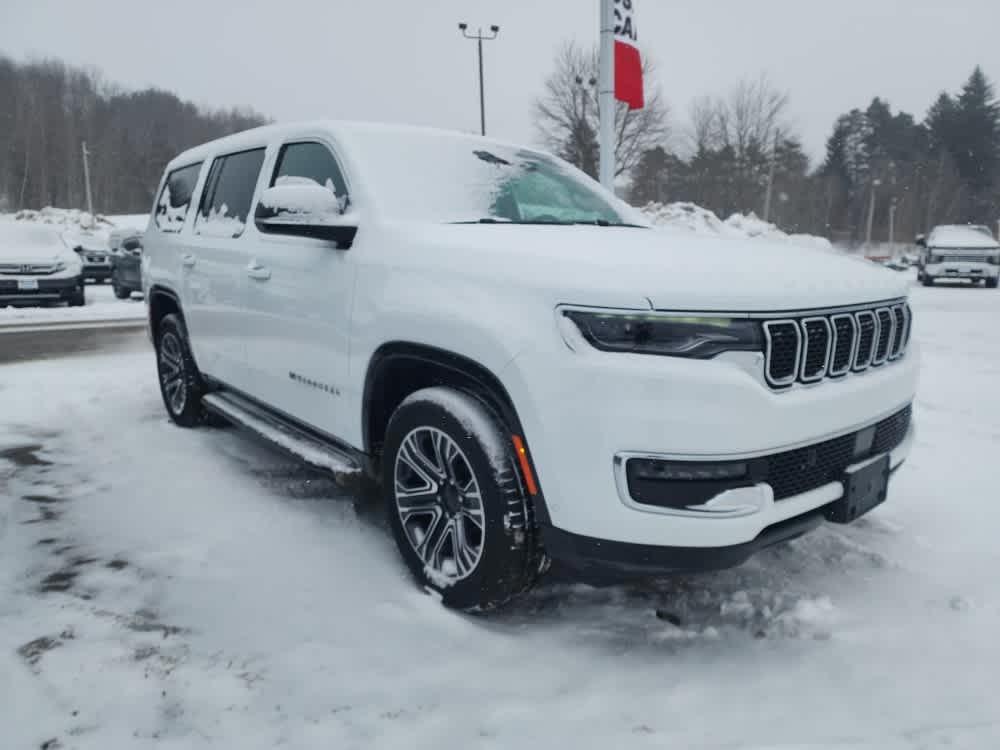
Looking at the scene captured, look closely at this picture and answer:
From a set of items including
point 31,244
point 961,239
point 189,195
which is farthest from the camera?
point 961,239

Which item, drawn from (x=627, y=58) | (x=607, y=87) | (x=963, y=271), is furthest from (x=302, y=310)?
(x=963, y=271)

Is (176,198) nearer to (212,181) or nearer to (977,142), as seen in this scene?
(212,181)

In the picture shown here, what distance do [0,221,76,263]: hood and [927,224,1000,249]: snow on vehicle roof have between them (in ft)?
67.8

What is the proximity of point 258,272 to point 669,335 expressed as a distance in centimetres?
226

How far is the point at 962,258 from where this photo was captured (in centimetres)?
1906

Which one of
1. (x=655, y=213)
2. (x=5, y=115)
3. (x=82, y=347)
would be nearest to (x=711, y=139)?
(x=655, y=213)

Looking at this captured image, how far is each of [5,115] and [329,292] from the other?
84.3 m

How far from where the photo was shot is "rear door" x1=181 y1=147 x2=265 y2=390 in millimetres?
3895

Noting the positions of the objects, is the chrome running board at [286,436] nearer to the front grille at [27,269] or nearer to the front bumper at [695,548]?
the front bumper at [695,548]

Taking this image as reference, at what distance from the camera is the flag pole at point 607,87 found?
6812 millimetres

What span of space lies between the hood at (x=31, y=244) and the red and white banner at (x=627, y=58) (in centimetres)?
1154

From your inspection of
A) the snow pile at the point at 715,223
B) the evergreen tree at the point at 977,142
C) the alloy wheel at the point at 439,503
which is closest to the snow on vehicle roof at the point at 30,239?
the alloy wheel at the point at 439,503

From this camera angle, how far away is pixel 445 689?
2246 millimetres

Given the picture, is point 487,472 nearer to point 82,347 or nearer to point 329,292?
point 329,292
